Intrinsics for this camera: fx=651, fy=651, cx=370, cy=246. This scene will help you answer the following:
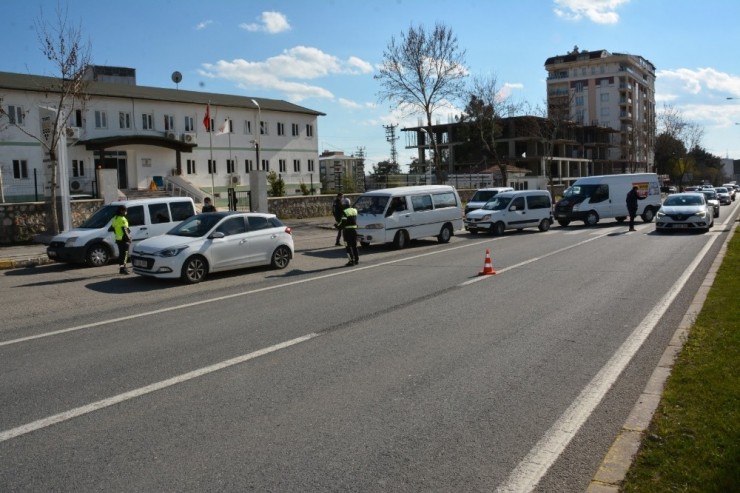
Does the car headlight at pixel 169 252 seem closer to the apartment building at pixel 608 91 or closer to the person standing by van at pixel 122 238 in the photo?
the person standing by van at pixel 122 238

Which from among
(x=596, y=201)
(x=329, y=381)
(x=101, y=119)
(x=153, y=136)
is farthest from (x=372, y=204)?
(x=101, y=119)

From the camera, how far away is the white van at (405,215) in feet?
69.0

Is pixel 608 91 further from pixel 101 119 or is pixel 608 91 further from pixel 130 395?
pixel 130 395

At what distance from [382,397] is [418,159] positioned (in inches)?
3616

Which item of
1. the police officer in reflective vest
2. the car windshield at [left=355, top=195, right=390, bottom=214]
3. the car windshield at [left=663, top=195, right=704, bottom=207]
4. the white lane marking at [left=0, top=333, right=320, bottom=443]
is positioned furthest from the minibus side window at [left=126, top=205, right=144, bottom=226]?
the car windshield at [left=663, top=195, right=704, bottom=207]

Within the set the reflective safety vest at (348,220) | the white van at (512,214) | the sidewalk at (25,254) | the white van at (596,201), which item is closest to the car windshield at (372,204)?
the reflective safety vest at (348,220)

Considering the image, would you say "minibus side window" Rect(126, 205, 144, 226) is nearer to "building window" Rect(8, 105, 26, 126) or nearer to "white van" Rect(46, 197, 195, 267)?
"white van" Rect(46, 197, 195, 267)

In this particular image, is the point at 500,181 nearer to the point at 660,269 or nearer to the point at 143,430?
the point at 660,269

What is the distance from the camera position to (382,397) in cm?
592

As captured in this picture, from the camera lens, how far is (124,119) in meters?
46.8

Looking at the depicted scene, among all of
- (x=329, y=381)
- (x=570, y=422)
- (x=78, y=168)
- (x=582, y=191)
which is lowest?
(x=570, y=422)

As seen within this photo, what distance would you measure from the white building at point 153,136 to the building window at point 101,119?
0.07m

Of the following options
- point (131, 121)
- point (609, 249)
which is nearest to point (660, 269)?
point (609, 249)

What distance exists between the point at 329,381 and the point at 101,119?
145 feet
